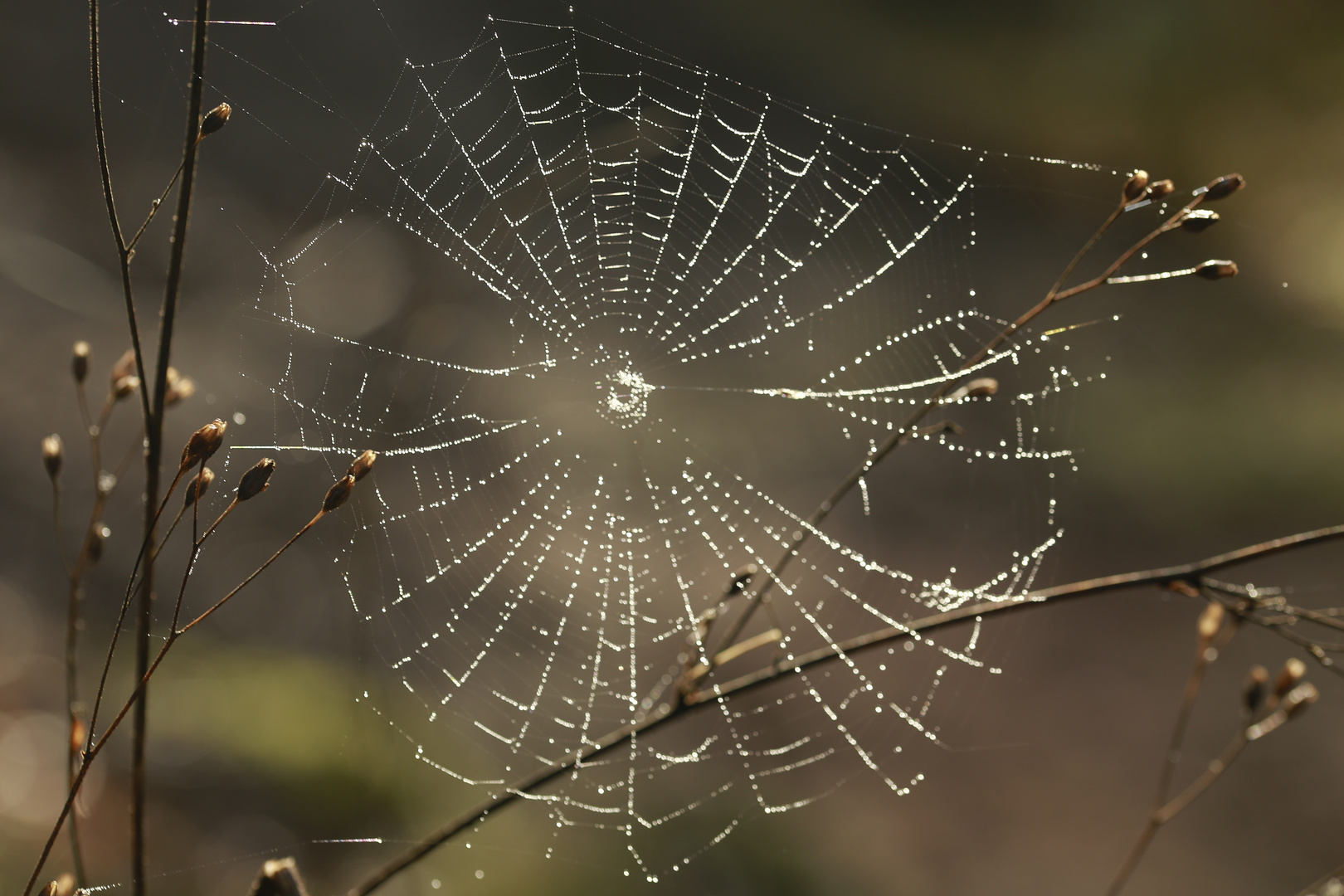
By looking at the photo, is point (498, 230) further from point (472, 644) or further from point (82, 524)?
point (82, 524)

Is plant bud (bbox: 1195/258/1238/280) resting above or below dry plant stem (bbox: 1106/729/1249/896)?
above

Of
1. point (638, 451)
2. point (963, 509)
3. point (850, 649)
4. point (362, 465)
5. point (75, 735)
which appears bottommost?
point (850, 649)

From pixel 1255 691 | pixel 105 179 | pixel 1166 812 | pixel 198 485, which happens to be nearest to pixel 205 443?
pixel 198 485

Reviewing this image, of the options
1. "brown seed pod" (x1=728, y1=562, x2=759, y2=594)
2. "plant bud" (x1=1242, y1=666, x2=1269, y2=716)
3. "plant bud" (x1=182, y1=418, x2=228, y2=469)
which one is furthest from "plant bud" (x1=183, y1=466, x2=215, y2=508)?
"plant bud" (x1=1242, y1=666, x2=1269, y2=716)

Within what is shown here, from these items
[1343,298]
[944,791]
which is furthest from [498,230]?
[1343,298]

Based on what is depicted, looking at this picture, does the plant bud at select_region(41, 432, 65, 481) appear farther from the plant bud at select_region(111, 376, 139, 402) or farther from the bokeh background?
the bokeh background

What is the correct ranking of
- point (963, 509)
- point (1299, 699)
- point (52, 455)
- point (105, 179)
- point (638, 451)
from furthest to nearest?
point (963, 509), point (638, 451), point (1299, 699), point (52, 455), point (105, 179)

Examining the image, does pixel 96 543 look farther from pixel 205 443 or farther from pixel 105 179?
pixel 105 179
